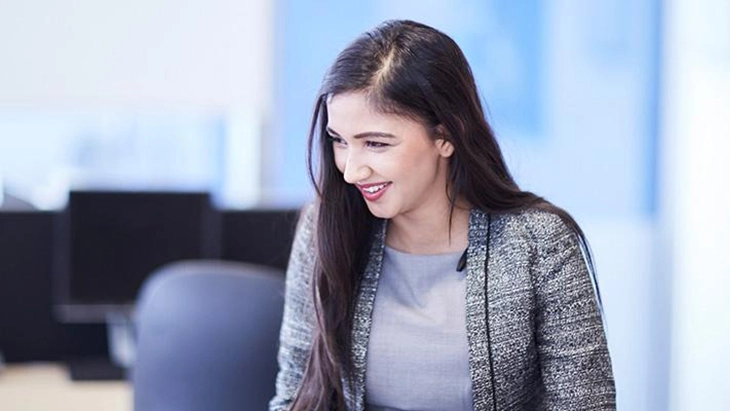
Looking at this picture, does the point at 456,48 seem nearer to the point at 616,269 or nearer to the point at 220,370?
the point at 220,370

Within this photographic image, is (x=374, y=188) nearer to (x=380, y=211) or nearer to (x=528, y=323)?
(x=380, y=211)

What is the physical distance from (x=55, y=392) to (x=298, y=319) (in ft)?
4.12

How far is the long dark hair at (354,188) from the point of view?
1.52 metres

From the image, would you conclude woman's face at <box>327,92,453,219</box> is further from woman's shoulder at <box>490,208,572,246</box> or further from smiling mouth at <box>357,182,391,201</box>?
woman's shoulder at <box>490,208,572,246</box>

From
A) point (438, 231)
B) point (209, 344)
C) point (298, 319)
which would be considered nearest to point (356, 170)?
point (438, 231)

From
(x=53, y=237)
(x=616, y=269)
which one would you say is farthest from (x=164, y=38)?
(x=616, y=269)

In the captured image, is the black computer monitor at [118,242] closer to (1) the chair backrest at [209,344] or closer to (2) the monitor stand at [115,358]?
(2) the monitor stand at [115,358]

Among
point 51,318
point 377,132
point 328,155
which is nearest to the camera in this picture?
point 377,132

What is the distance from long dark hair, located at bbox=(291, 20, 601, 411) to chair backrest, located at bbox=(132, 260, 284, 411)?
45 cm

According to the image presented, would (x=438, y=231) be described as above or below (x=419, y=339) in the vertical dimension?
above

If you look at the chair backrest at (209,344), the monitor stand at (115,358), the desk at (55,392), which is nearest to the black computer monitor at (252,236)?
the monitor stand at (115,358)

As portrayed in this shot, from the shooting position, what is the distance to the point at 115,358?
9.82ft

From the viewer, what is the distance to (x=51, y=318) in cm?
299

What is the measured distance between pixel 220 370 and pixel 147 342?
156 millimetres
